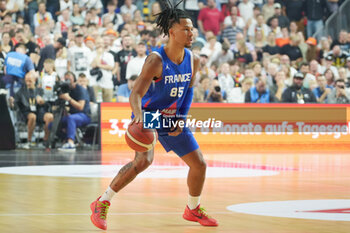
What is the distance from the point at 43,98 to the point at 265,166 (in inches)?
278

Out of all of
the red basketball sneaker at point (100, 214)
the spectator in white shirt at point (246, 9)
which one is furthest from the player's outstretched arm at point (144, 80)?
the spectator in white shirt at point (246, 9)

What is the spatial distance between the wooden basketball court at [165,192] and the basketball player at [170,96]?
237mm

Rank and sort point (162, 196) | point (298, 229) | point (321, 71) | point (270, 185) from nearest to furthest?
point (298, 229) → point (162, 196) → point (270, 185) → point (321, 71)

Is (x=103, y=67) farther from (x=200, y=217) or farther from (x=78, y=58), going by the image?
(x=200, y=217)

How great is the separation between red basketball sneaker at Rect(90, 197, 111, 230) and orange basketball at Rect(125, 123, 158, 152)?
0.65 metres

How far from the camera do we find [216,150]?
20.6m

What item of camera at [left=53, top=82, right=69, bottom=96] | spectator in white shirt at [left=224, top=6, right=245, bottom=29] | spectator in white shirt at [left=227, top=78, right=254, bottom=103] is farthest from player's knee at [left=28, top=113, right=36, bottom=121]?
spectator in white shirt at [left=224, top=6, right=245, bottom=29]

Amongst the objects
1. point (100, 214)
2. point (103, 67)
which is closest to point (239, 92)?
point (103, 67)

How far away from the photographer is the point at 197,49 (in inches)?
843

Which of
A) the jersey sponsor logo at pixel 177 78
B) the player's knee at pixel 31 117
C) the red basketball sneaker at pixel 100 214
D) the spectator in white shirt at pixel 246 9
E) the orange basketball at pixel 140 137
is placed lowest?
the player's knee at pixel 31 117

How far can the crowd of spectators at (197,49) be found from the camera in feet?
67.0

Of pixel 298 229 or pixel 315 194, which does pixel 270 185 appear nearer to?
pixel 315 194

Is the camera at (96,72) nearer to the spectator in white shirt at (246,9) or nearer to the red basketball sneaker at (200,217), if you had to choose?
the spectator in white shirt at (246,9)

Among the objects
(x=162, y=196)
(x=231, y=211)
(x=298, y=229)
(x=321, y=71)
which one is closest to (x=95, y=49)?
(x=321, y=71)
